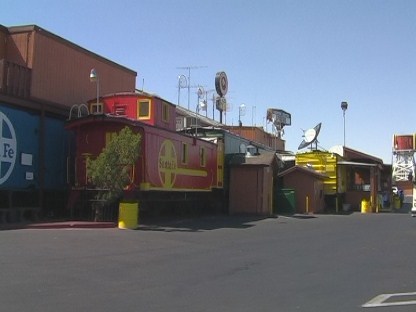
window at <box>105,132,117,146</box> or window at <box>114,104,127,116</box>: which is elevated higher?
window at <box>114,104,127,116</box>

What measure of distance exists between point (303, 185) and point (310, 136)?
9.60m

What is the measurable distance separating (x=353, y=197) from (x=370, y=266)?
31964mm

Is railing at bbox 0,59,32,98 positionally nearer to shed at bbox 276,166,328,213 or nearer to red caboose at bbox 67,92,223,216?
red caboose at bbox 67,92,223,216

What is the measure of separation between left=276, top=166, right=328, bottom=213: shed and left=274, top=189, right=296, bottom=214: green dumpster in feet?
4.15

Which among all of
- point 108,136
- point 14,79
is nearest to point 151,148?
point 108,136

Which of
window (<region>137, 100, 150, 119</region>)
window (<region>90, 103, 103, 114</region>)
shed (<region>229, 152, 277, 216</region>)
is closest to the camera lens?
window (<region>137, 100, 150, 119</region>)

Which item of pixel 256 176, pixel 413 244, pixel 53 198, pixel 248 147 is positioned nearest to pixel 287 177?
pixel 248 147

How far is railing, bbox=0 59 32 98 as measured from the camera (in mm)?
20094

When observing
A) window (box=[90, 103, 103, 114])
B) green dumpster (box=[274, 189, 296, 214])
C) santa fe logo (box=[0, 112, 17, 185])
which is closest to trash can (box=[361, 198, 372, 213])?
green dumpster (box=[274, 189, 296, 214])

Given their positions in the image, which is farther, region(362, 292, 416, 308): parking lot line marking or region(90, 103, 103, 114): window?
region(90, 103, 103, 114): window

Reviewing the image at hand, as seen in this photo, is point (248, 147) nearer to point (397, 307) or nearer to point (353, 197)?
point (353, 197)

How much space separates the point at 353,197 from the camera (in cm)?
4297

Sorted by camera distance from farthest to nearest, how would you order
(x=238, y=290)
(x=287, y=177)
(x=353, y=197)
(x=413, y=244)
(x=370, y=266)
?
(x=353, y=197)
(x=287, y=177)
(x=413, y=244)
(x=370, y=266)
(x=238, y=290)

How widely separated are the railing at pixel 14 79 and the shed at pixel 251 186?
13.3 m
